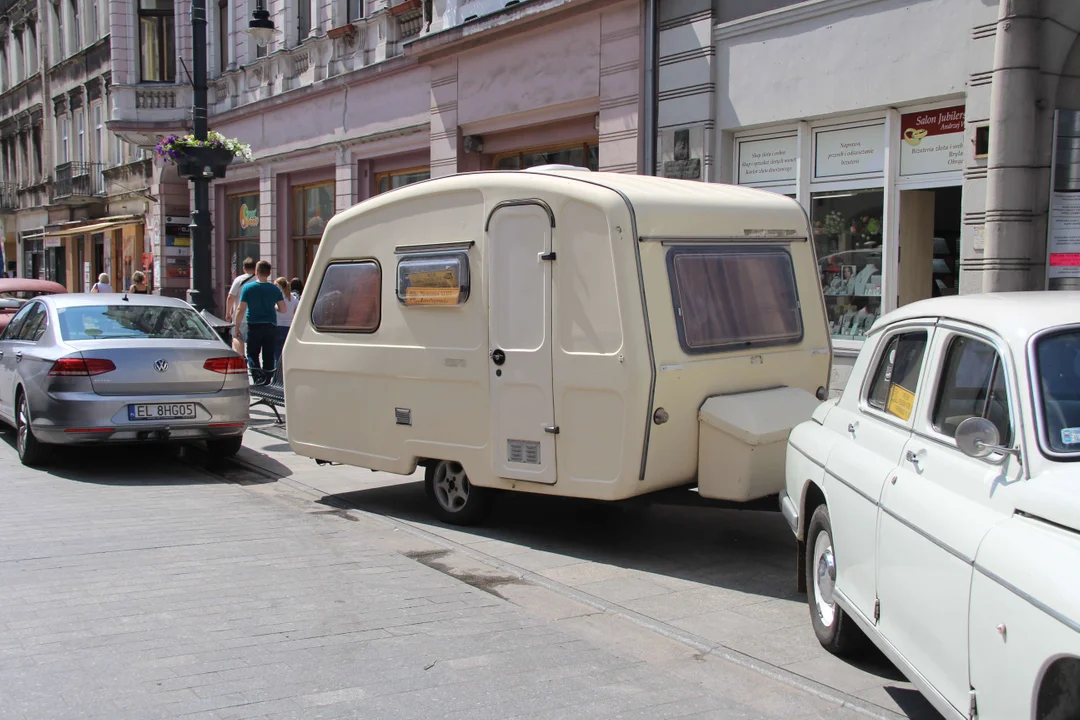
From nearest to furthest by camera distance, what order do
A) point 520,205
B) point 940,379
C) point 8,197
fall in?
point 940,379 < point 520,205 < point 8,197

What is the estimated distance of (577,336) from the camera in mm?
6734

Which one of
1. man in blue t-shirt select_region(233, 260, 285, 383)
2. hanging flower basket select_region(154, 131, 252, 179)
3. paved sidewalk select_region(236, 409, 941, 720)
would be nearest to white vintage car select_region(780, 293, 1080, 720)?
paved sidewalk select_region(236, 409, 941, 720)

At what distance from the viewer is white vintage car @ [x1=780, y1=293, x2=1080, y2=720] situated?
294cm

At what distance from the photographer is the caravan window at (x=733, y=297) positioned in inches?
267

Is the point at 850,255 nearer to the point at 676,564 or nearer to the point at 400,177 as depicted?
the point at 676,564

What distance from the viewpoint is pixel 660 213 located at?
22.1ft

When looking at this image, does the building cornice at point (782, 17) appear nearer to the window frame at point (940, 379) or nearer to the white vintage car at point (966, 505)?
the white vintage car at point (966, 505)

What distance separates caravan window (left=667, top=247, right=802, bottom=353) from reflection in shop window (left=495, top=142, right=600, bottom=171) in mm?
8060

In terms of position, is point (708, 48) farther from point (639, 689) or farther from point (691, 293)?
point (639, 689)

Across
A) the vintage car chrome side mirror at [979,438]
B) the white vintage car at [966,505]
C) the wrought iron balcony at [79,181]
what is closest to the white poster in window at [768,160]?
the white vintage car at [966,505]

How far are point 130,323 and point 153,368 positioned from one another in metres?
0.79

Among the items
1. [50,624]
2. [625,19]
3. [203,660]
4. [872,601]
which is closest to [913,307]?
[872,601]

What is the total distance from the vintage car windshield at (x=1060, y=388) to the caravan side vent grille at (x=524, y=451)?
12.7 ft

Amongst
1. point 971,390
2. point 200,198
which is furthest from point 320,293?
point 200,198
